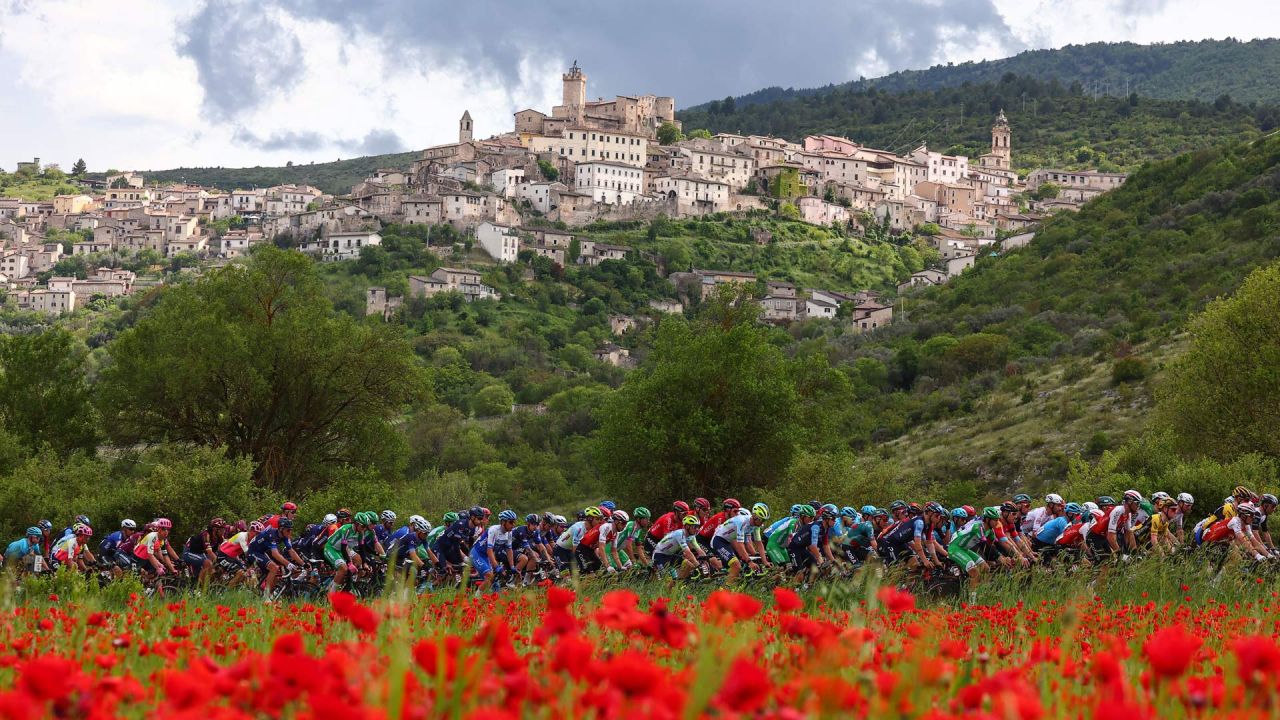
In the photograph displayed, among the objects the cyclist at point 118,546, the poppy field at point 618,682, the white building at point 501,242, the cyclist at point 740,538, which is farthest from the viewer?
the white building at point 501,242

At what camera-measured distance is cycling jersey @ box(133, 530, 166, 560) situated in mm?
20641

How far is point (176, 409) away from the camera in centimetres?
3944

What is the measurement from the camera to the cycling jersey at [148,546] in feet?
67.7

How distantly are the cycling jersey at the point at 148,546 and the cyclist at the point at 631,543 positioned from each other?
7331 millimetres

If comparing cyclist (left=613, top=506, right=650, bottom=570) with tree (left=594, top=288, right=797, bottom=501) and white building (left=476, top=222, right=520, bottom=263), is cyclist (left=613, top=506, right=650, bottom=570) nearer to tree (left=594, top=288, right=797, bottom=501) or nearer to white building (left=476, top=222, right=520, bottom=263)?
tree (left=594, top=288, right=797, bottom=501)

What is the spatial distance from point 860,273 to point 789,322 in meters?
27.2

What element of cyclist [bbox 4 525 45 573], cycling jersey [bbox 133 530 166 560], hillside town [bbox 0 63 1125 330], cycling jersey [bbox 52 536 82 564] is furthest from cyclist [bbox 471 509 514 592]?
hillside town [bbox 0 63 1125 330]

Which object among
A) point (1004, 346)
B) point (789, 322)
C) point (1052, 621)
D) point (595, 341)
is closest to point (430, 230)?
point (595, 341)

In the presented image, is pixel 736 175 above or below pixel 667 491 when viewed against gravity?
above

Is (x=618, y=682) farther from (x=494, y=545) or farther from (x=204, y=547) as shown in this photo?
(x=204, y=547)

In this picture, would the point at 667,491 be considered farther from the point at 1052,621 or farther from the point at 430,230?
the point at 430,230

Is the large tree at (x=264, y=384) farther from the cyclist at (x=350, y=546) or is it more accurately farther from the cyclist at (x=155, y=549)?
the cyclist at (x=350, y=546)

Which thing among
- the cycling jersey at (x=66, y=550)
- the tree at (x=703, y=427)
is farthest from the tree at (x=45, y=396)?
the cycling jersey at (x=66, y=550)

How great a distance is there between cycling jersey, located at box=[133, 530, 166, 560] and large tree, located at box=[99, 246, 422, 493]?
17233mm
